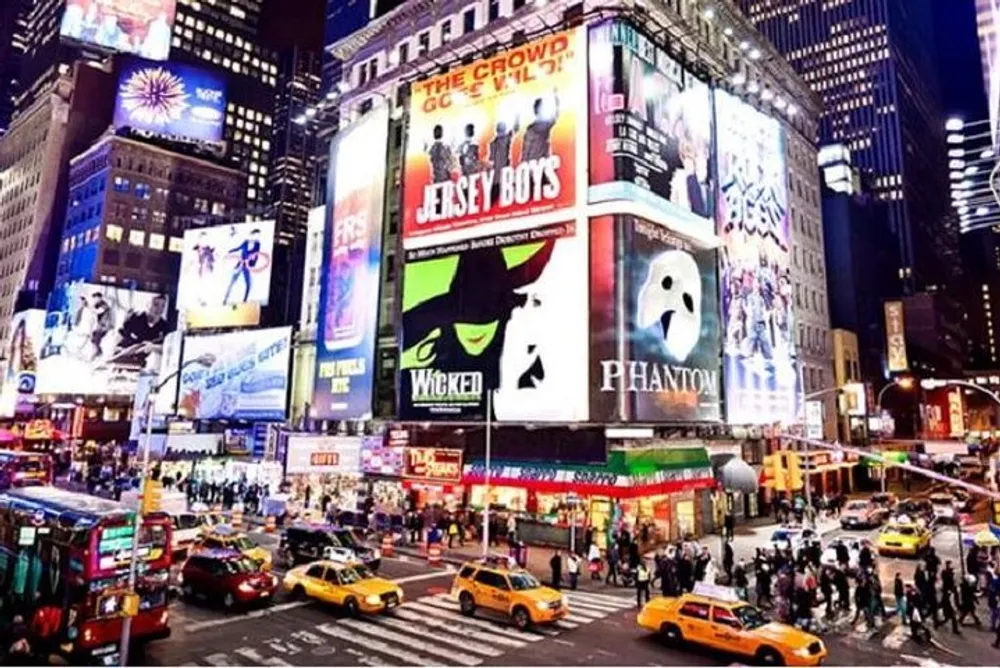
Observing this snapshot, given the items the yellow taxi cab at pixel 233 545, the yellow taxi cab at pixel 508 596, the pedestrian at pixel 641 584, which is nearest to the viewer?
the yellow taxi cab at pixel 508 596

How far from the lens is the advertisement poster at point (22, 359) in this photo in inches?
3440

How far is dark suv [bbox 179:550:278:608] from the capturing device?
2091cm

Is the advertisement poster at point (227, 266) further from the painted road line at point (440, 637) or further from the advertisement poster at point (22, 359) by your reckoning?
the painted road line at point (440, 637)

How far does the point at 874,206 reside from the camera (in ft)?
312

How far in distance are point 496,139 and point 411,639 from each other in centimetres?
2905

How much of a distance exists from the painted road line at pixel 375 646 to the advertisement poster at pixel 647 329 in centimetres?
1740

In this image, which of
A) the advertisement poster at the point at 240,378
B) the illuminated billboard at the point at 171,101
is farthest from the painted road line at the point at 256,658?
the illuminated billboard at the point at 171,101

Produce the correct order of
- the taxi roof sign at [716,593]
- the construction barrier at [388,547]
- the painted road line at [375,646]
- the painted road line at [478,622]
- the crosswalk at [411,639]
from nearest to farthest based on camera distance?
the painted road line at [375,646] → the crosswalk at [411,639] → the taxi roof sign at [716,593] → the painted road line at [478,622] → the construction barrier at [388,547]

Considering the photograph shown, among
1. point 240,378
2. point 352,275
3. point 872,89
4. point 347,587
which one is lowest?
point 347,587

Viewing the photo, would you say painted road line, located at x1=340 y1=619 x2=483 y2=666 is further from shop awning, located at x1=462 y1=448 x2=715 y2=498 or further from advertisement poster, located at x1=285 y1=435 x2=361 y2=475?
shop awning, located at x1=462 y1=448 x2=715 y2=498

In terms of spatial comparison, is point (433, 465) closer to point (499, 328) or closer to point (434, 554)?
point (434, 554)

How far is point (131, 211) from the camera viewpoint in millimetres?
106375

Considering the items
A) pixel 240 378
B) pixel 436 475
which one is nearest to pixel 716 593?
pixel 436 475

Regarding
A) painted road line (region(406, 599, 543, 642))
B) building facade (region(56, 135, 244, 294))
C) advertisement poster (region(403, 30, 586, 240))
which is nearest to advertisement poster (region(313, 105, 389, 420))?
advertisement poster (region(403, 30, 586, 240))
